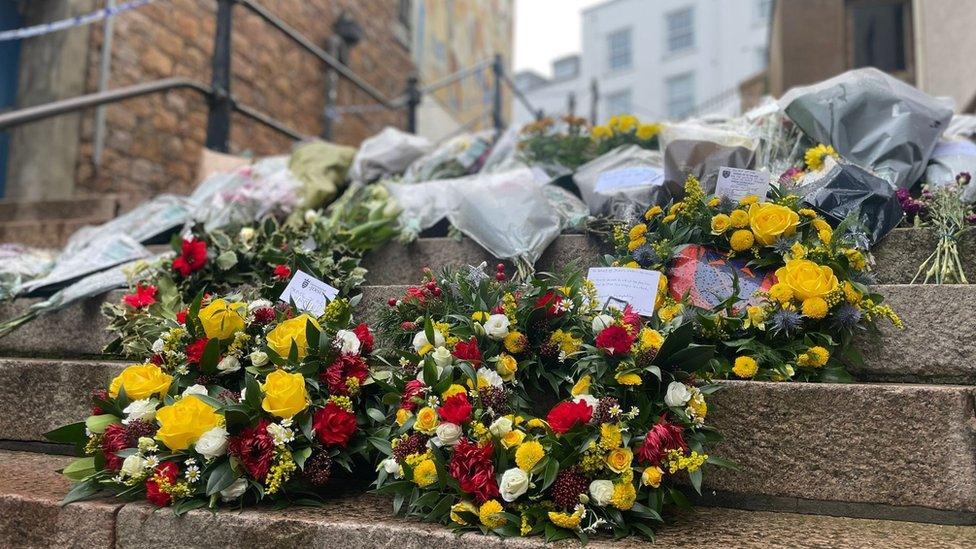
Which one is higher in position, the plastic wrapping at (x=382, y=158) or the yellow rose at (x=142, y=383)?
the plastic wrapping at (x=382, y=158)

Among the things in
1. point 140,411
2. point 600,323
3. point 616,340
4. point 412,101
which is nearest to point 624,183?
point 600,323

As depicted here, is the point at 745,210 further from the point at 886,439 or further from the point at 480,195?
the point at 480,195

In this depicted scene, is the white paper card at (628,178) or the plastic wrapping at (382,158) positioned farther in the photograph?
the plastic wrapping at (382,158)

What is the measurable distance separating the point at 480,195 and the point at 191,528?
1548mm

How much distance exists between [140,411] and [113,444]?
0.29ft

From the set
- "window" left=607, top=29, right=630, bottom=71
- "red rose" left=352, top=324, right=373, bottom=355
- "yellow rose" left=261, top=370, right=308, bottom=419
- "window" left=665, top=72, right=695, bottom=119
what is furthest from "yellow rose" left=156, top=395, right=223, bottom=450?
"window" left=607, top=29, right=630, bottom=71

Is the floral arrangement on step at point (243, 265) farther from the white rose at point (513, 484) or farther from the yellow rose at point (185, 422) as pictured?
the white rose at point (513, 484)

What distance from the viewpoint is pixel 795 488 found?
156 cm

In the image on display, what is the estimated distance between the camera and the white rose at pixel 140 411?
63.9 inches

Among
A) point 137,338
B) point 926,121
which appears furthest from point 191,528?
point 926,121

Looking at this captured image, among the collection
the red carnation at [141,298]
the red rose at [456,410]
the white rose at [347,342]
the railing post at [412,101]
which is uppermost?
the railing post at [412,101]

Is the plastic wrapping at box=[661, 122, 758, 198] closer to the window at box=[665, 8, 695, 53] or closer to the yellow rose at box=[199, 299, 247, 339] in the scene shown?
the yellow rose at box=[199, 299, 247, 339]

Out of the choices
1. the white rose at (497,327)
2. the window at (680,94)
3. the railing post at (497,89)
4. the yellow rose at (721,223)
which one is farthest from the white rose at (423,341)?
the window at (680,94)

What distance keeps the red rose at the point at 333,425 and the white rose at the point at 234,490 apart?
0.19 meters
